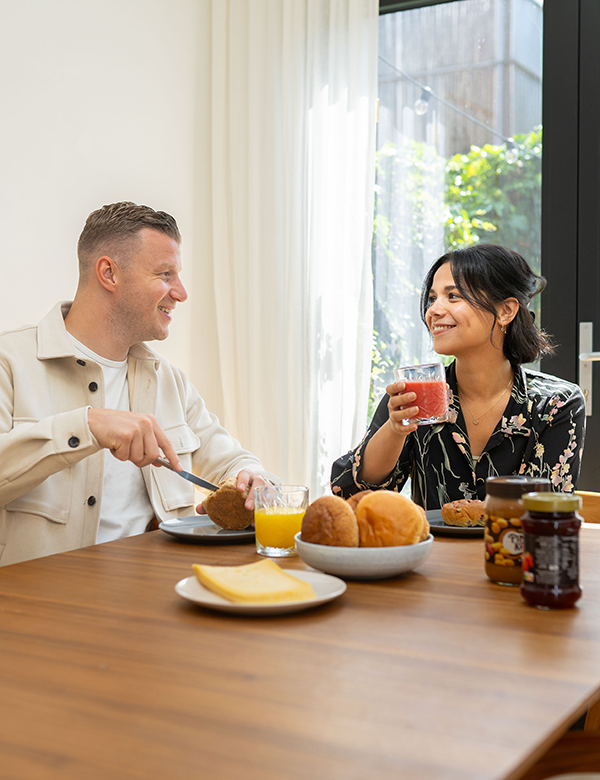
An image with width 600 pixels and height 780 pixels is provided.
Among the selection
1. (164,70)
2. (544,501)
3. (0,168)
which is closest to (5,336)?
(0,168)

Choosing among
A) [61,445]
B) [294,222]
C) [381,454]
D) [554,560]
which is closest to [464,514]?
[381,454]

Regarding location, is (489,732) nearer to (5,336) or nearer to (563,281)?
(5,336)

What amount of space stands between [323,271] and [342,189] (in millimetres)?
357

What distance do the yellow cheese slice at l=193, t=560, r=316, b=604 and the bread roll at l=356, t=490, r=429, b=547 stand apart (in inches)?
5.5

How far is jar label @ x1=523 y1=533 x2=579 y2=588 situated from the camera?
91 cm

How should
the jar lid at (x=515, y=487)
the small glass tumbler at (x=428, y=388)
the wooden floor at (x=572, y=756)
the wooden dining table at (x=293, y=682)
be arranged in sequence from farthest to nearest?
the small glass tumbler at (x=428, y=388)
the jar lid at (x=515, y=487)
the wooden floor at (x=572, y=756)
the wooden dining table at (x=293, y=682)

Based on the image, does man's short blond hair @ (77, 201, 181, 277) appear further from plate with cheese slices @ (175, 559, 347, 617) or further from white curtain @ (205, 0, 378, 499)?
white curtain @ (205, 0, 378, 499)

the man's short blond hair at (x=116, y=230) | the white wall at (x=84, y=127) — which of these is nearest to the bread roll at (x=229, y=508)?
the man's short blond hair at (x=116, y=230)

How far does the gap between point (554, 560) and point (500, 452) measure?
0.96 metres

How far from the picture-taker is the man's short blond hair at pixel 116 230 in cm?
197

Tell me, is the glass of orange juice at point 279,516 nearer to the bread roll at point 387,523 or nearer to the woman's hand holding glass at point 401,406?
the bread roll at point 387,523

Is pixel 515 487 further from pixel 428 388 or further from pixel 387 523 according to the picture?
pixel 428 388

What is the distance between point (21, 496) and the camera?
1.61 metres

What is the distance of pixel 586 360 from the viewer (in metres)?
2.89
